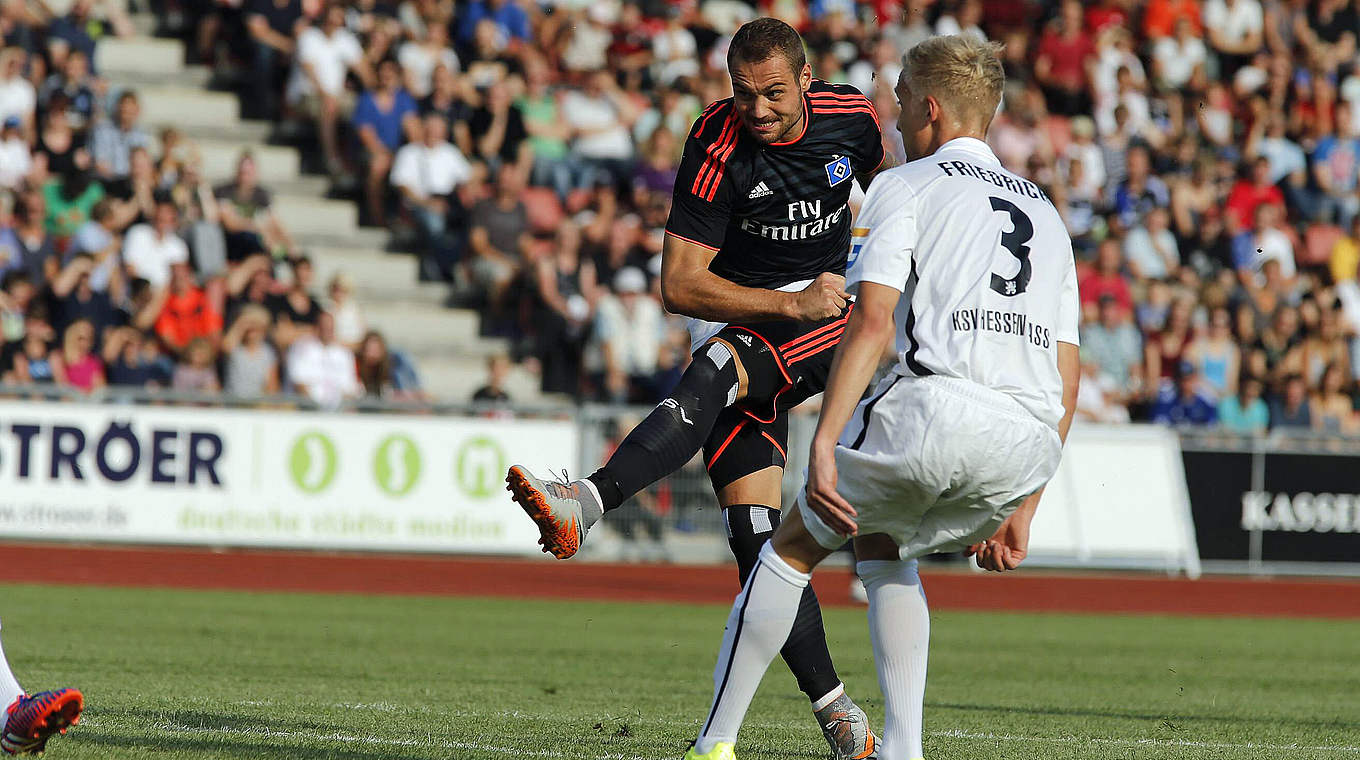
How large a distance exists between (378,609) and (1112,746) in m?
7.35

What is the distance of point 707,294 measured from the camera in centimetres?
611

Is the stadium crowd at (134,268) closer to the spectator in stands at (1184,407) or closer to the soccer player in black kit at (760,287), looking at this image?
the spectator in stands at (1184,407)

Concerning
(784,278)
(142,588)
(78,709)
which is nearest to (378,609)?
(142,588)

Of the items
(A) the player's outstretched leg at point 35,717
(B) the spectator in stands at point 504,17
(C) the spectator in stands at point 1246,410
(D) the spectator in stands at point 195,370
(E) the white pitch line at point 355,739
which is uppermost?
(B) the spectator in stands at point 504,17

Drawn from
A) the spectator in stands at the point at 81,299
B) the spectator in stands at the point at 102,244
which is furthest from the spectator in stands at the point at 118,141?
the spectator in stands at the point at 81,299

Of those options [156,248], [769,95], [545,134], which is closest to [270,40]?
[545,134]

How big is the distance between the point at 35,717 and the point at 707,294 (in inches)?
100

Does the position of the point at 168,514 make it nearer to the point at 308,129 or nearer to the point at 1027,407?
the point at 308,129

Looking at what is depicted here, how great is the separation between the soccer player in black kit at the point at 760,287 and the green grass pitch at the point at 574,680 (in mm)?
830

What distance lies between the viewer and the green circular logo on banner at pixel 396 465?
16.4 metres

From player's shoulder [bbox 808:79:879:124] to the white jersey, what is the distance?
1.46 meters

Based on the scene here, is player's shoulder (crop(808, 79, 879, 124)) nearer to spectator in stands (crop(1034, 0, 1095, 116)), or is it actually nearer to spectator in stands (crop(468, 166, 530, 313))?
spectator in stands (crop(468, 166, 530, 313))

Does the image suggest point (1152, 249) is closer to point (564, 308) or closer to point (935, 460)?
point (564, 308)

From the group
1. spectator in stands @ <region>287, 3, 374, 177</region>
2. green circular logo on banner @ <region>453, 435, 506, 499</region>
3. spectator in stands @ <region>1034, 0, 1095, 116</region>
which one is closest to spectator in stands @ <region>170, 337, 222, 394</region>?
green circular logo on banner @ <region>453, 435, 506, 499</region>
